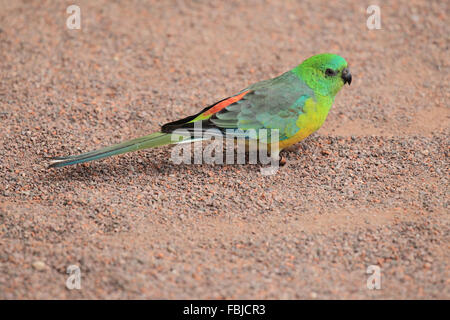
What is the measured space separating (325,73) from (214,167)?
1304mm

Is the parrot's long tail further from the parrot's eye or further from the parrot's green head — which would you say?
the parrot's eye

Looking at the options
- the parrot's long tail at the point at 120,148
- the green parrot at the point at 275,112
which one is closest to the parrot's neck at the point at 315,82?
the green parrot at the point at 275,112

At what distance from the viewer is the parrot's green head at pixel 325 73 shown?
14.4 feet

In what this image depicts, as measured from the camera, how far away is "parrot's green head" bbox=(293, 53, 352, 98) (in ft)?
14.4

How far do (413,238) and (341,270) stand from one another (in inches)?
25.8

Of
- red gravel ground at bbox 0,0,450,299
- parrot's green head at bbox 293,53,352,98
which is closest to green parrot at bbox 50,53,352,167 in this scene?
parrot's green head at bbox 293,53,352,98

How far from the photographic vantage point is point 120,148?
411 centimetres

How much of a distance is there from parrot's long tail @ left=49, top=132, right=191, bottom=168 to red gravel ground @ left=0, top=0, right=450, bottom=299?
0.23 m

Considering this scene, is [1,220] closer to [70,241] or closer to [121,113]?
[70,241]

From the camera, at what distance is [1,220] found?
12.4 feet

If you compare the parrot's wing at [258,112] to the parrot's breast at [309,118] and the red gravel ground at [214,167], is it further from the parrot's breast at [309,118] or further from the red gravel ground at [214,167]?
the red gravel ground at [214,167]

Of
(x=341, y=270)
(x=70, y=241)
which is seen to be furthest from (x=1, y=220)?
(x=341, y=270)

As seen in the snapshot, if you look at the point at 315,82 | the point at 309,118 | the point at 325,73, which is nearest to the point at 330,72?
the point at 325,73

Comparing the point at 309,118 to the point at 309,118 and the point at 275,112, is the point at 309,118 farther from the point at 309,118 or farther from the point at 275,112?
the point at 275,112
